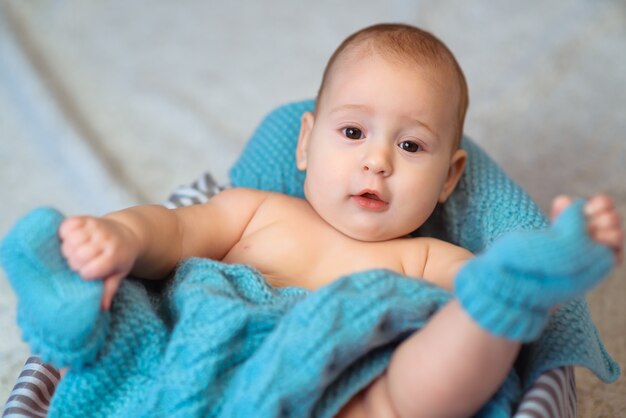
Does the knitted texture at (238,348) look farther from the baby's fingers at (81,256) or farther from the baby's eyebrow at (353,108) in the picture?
the baby's eyebrow at (353,108)

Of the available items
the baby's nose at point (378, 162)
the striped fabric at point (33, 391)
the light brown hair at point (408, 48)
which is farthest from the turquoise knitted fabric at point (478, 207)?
the striped fabric at point (33, 391)

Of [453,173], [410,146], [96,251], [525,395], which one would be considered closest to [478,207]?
[453,173]

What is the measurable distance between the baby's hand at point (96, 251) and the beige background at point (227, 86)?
2.37 ft

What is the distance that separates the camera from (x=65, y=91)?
211cm

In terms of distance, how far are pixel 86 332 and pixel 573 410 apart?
63cm

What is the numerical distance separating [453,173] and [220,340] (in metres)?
0.53

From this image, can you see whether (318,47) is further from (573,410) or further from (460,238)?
(573,410)

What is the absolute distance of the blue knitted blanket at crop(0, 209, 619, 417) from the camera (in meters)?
0.92

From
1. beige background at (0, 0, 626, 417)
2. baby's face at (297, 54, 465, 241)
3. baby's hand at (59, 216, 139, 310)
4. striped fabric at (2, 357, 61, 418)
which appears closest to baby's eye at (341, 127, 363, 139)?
baby's face at (297, 54, 465, 241)

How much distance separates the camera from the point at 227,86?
86.3 inches

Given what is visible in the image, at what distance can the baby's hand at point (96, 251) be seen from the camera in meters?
0.93

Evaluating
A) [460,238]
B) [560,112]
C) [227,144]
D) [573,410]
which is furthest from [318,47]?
[573,410]

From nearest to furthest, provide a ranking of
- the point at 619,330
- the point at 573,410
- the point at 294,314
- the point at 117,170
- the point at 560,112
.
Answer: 1. the point at 294,314
2. the point at 573,410
3. the point at 619,330
4. the point at 117,170
5. the point at 560,112

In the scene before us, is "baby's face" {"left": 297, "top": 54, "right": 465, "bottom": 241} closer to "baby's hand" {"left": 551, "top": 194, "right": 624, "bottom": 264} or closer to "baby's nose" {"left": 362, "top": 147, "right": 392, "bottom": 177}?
"baby's nose" {"left": 362, "top": 147, "right": 392, "bottom": 177}
